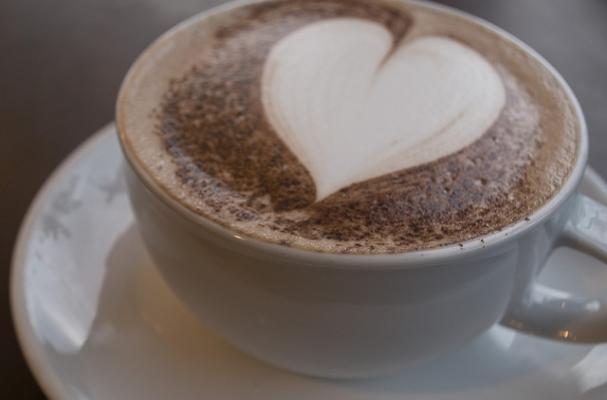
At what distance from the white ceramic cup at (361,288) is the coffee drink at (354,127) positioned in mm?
18

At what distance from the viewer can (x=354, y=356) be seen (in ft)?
2.13

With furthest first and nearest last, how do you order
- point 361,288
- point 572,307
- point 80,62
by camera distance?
point 80,62
point 572,307
point 361,288

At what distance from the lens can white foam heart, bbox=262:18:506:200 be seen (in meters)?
0.72

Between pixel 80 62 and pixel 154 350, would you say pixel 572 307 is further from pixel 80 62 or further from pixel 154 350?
pixel 80 62

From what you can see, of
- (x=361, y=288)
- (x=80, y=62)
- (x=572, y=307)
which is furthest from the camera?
(x=80, y=62)

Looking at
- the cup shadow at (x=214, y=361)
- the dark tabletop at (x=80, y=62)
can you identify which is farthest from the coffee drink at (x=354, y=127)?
the dark tabletop at (x=80, y=62)

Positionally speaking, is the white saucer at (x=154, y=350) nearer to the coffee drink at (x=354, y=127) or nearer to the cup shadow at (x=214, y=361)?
the cup shadow at (x=214, y=361)

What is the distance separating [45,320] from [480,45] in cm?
64

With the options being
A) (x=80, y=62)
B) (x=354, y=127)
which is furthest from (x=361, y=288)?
(x=80, y=62)

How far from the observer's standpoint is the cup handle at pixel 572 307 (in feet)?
2.28

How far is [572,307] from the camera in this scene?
74 centimetres

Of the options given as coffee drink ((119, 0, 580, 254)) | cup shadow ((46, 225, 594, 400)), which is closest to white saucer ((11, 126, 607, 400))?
cup shadow ((46, 225, 594, 400))

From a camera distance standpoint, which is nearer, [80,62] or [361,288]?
[361,288]

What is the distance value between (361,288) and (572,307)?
29cm
